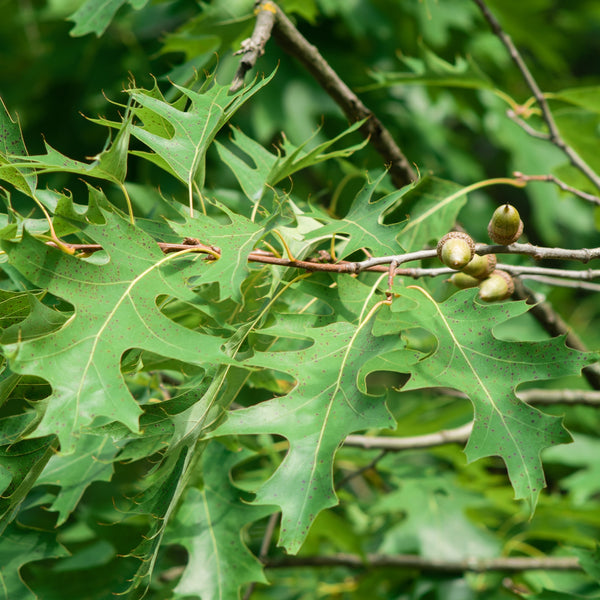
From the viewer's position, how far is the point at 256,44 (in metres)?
1.32

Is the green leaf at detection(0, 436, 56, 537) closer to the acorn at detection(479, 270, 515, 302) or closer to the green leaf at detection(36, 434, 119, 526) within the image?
the green leaf at detection(36, 434, 119, 526)

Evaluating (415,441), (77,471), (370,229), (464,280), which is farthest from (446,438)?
(77,471)

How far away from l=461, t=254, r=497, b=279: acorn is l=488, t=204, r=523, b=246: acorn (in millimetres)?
62

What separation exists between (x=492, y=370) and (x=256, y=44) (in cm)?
80

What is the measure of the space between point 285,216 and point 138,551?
0.63m

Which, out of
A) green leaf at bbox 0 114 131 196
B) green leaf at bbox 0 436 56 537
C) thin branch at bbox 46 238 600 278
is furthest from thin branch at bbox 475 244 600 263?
green leaf at bbox 0 436 56 537

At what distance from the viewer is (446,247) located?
1071 millimetres

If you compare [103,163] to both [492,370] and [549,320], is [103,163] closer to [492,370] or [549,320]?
[492,370]

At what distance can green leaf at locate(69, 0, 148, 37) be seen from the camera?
1521 millimetres

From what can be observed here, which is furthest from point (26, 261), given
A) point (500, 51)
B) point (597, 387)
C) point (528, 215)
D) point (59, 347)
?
point (528, 215)

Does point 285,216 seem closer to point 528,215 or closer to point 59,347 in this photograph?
point 59,347

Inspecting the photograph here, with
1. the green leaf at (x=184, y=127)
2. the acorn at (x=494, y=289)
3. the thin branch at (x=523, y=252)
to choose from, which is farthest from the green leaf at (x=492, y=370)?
the green leaf at (x=184, y=127)

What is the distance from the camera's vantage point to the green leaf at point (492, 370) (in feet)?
3.23

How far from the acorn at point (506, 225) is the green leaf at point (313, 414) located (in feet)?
0.99
